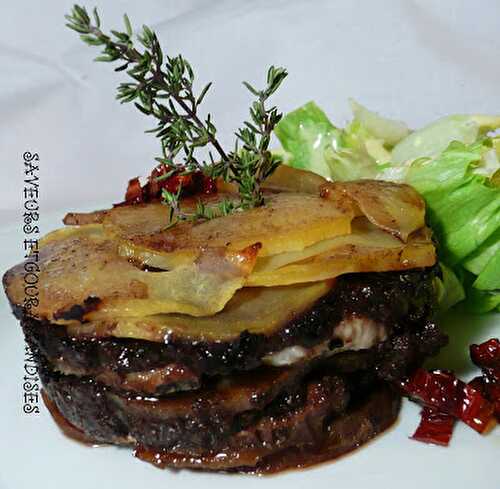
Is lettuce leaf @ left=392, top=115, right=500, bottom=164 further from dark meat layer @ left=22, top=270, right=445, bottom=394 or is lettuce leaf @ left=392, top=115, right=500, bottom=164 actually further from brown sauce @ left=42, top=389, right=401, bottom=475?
brown sauce @ left=42, top=389, right=401, bottom=475

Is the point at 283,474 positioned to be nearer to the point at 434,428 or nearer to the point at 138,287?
the point at 434,428

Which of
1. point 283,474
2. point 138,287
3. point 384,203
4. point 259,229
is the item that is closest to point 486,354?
point 384,203

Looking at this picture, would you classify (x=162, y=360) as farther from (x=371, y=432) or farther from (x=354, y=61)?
(x=354, y=61)

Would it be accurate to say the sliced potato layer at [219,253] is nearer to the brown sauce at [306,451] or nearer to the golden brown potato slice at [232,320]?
the golden brown potato slice at [232,320]

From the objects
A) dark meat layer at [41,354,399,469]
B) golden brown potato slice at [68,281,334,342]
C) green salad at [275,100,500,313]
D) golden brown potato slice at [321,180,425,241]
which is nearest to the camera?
golden brown potato slice at [68,281,334,342]

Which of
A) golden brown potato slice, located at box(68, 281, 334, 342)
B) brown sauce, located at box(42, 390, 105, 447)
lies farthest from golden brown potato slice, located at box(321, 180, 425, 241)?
brown sauce, located at box(42, 390, 105, 447)
